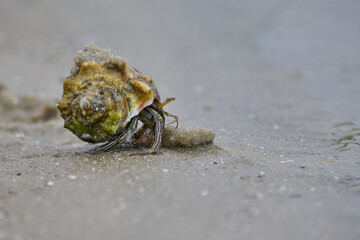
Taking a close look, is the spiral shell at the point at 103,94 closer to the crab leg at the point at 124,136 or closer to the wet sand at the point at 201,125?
the crab leg at the point at 124,136

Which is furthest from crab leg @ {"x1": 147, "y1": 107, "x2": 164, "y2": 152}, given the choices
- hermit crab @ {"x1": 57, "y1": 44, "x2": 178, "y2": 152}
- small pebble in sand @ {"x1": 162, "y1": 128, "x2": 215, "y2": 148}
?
small pebble in sand @ {"x1": 162, "y1": 128, "x2": 215, "y2": 148}

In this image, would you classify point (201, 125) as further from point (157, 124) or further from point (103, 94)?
point (103, 94)

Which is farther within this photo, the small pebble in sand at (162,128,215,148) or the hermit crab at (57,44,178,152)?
the small pebble in sand at (162,128,215,148)

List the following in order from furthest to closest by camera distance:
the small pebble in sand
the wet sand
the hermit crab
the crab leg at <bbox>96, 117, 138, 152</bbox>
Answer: the small pebble in sand → the crab leg at <bbox>96, 117, 138, 152</bbox> → the hermit crab → the wet sand

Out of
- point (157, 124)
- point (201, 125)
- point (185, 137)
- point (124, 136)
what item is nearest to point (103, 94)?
point (124, 136)

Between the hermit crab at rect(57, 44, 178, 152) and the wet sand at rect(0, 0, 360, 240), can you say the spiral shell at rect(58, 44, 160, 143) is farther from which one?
the wet sand at rect(0, 0, 360, 240)

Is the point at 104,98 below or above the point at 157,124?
above

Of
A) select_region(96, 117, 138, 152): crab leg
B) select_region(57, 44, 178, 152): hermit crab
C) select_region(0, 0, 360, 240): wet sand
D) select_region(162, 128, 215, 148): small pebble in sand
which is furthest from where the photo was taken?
select_region(162, 128, 215, 148): small pebble in sand
